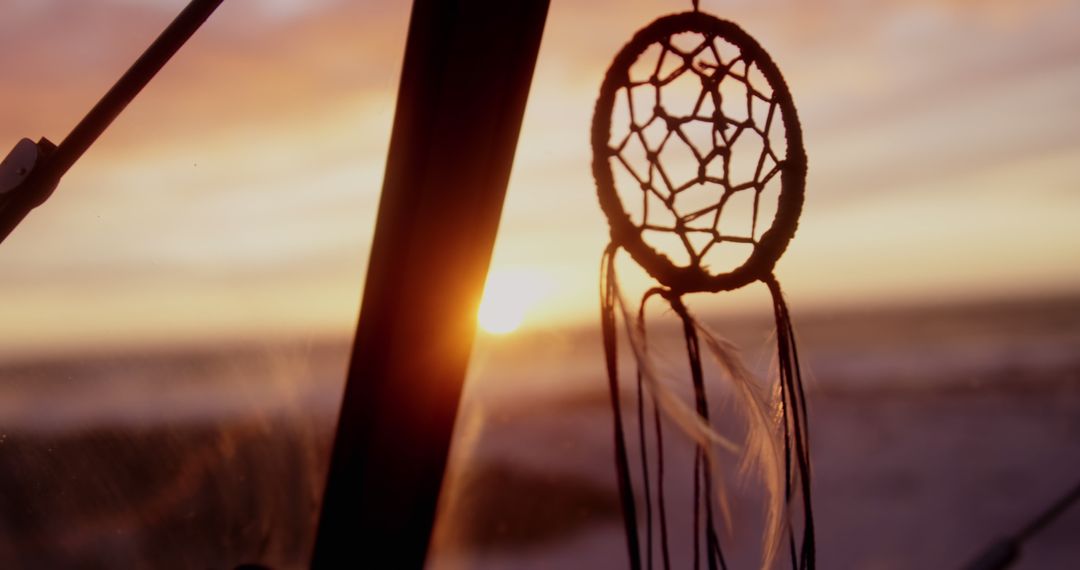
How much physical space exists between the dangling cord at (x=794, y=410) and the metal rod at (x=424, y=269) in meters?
0.57

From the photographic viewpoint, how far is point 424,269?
1664 mm

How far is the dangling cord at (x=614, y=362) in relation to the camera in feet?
4.22

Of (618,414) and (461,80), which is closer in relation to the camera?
(618,414)

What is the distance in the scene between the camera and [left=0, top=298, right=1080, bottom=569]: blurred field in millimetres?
1863

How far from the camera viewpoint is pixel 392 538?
1808 mm

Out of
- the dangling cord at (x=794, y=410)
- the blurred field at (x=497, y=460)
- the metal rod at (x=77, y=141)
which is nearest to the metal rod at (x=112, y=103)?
the metal rod at (x=77, y=141)

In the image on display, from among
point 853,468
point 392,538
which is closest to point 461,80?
point 392,538

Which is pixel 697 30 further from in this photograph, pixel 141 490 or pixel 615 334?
pixel 141 490

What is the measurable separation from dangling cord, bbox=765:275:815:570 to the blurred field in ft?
0.31

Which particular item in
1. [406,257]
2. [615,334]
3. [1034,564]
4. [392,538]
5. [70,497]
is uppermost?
[406,257]

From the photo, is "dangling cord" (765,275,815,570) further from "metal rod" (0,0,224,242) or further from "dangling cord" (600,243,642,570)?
"metal rod" (0,0,224,242)

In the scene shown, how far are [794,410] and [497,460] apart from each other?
12.6ft

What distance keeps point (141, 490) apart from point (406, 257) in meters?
0.79

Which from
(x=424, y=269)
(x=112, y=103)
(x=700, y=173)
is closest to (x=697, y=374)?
(x=700, y=173)
